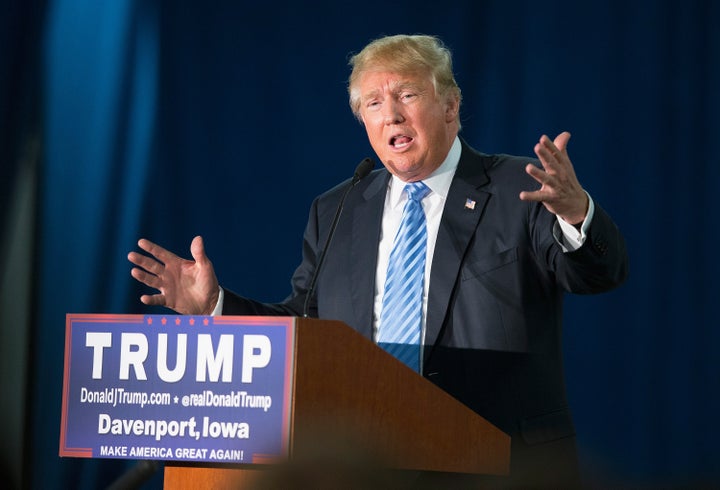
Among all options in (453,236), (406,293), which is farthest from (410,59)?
(406,293)

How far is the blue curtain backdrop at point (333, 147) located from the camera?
13.0ft

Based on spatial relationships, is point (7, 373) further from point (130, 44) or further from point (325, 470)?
point (325, 470)

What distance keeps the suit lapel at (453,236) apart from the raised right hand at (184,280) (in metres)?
0.55

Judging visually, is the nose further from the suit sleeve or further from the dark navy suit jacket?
the suit sleeve

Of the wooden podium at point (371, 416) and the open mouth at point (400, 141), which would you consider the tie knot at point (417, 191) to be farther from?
the wooden podium at point (371, 416)

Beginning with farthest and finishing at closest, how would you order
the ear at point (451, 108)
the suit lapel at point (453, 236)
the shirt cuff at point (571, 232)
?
the ear at point (451, 108)
the suit lapel at point (453, 236)
the shirt cuff at point (571, 232)

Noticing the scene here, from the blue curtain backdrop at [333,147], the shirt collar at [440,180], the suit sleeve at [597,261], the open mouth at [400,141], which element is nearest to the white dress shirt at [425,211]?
the shirt collar at [440,180]

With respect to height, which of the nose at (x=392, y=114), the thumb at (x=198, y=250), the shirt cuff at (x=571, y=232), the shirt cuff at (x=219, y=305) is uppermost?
the nose at (x=392, y=114)

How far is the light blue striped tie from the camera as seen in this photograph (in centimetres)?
242

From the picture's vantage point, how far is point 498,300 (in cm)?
243

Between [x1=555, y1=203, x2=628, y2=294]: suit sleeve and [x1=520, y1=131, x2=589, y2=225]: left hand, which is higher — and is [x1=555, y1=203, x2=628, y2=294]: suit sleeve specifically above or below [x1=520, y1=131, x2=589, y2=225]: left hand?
below

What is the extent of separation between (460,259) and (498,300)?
14 centimetres

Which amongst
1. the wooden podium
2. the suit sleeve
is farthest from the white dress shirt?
the wooden podium

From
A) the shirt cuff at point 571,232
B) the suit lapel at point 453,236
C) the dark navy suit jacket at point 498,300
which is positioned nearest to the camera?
the shirt cuff at point 571,232
